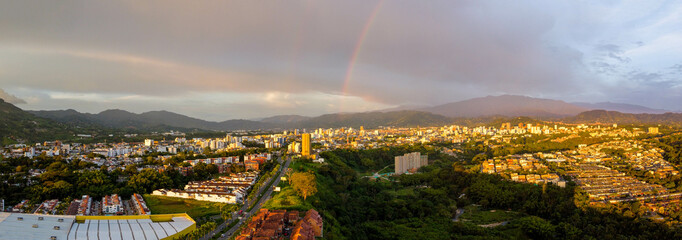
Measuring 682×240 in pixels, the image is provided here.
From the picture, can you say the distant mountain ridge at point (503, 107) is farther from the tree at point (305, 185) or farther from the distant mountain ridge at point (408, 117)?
the tree at point (305, 185)

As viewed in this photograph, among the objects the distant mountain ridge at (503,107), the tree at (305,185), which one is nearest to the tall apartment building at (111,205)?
the tree at (305,185)

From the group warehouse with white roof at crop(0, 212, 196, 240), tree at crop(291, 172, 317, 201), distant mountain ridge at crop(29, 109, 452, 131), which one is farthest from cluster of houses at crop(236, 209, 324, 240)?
distant mountain ridge at crop(29, 109, 452, 131)

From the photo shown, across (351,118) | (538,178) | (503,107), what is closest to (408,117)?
(351,118)

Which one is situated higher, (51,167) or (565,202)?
(51,167)

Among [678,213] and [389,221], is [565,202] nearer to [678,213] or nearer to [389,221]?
[678,213]

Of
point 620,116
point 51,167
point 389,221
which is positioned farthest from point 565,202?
point 620,116

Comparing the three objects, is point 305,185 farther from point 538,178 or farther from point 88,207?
point 538,178
